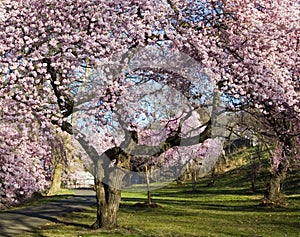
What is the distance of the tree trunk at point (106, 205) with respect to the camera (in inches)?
586

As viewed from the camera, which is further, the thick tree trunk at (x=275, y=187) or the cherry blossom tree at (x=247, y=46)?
the thick tree trunk at (x=275, y=187)

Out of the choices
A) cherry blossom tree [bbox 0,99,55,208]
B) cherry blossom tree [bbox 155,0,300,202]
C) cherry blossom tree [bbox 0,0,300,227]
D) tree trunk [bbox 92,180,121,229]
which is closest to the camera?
cherry blossom tree [bbox 0,0,300,227]

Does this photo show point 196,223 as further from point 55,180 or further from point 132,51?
point 55,180

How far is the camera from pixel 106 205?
14977mm

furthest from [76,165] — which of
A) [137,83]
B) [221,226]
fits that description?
[137,83]

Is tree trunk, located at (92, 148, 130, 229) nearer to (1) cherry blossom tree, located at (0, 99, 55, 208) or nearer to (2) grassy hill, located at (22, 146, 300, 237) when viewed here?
(2) grassy hill, located at (22, 146, 300, 237)

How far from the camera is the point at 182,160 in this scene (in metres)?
32.0

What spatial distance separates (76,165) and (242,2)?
37122 millimetres

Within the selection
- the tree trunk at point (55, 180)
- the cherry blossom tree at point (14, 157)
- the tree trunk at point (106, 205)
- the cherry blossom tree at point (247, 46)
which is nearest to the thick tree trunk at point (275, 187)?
the cherry blossom tree at point (247, 46)

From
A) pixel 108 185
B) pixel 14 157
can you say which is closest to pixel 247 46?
pixel 108 185

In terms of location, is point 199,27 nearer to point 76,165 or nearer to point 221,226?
point 221,226

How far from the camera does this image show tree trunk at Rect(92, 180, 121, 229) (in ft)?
48.8

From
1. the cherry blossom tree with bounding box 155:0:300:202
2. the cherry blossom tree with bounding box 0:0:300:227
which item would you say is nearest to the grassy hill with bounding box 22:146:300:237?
the cherry blossom tree with bounding box 0:0:300:227

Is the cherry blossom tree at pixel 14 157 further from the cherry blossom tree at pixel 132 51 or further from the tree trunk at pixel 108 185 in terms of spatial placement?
the tree trunk at pixel 108 185
